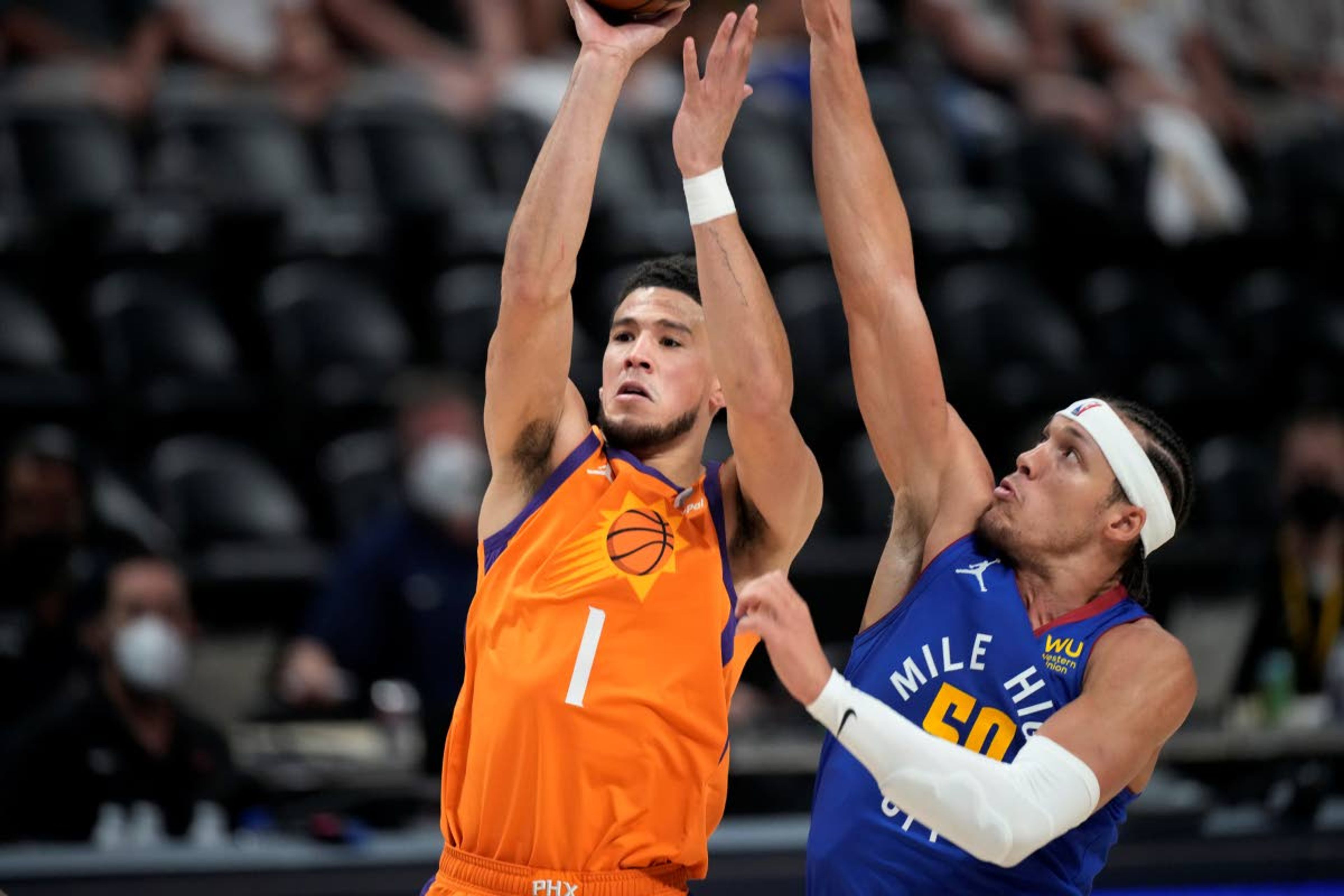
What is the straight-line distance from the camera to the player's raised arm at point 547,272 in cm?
436

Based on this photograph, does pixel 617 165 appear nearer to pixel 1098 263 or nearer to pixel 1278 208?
pixel 1098 263

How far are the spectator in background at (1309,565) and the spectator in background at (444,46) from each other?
537 cm

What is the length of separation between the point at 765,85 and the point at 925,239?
1862 mm

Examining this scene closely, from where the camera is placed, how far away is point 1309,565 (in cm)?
848

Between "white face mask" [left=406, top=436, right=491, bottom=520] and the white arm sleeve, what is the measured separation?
4204 millimetres

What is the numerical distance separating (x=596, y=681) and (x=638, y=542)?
14.7 inches

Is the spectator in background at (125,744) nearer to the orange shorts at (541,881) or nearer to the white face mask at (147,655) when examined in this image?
the white face mask at (147,655)

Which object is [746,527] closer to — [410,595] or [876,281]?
[876,281]

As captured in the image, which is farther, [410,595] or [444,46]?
[444,46]

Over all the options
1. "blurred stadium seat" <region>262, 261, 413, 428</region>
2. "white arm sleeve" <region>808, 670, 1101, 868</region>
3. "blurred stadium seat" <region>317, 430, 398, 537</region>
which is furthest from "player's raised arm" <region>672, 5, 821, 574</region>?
"blurred stadium seat" <region>262, 261, 413, 428</region>

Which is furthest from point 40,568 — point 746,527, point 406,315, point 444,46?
point 444,46

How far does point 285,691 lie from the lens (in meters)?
7.49

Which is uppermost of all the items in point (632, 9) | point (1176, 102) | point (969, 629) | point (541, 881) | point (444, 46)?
point (444, 46)

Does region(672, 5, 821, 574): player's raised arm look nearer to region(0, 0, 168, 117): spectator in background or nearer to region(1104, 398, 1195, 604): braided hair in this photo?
region(1104, 398, 1195, 604): braided hair
